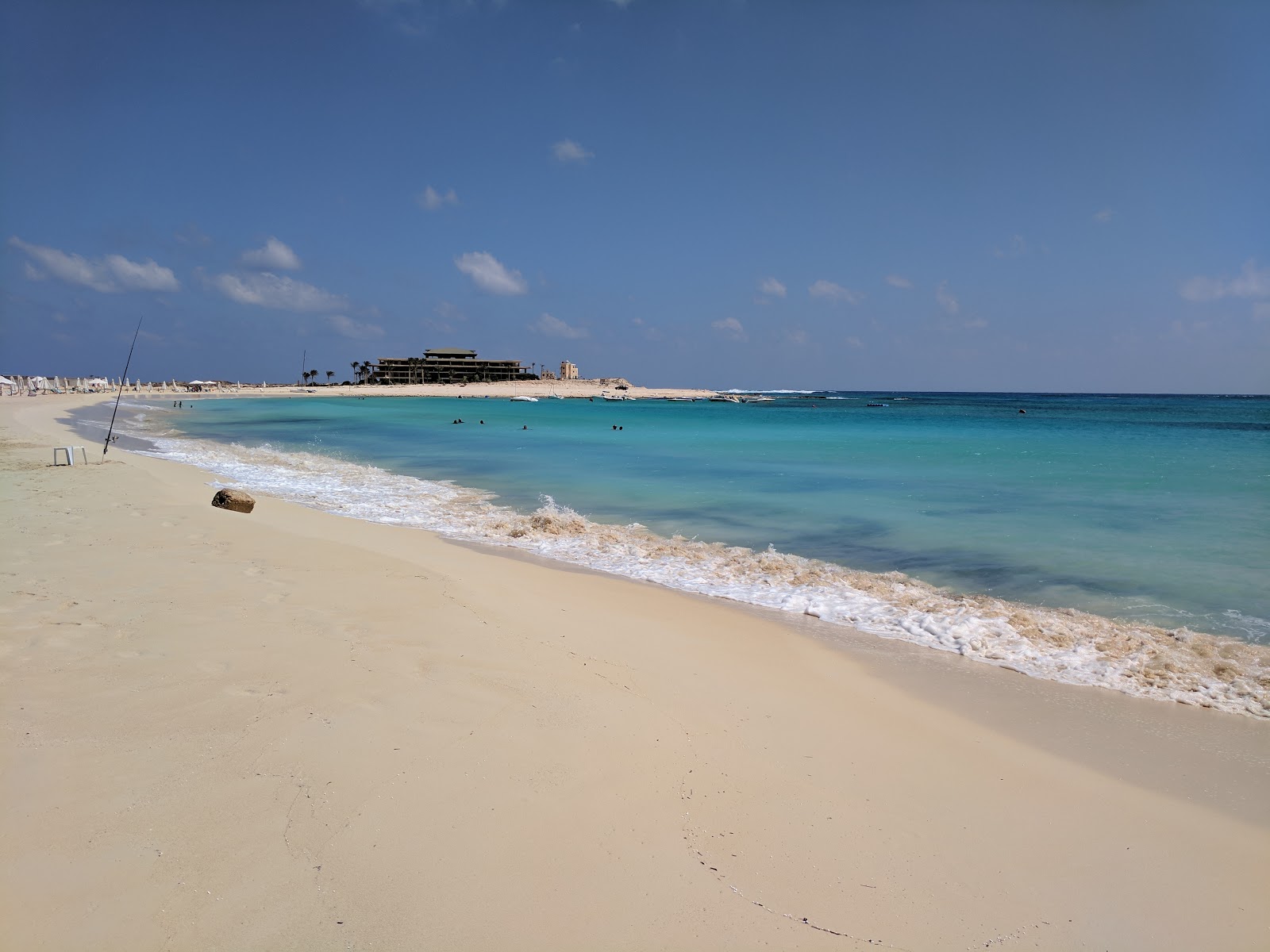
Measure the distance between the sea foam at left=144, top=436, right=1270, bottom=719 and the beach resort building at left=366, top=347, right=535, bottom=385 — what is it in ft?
384

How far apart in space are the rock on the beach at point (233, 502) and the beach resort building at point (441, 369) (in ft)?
391

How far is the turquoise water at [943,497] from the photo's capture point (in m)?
8.35

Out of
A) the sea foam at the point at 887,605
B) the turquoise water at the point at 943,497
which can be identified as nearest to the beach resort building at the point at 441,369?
the turquoise water at the point at 943,497

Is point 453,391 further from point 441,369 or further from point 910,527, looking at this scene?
point 910,527

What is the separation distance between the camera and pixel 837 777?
358 cm

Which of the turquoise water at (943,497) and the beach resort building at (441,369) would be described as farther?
the beach resort building at (441,369)

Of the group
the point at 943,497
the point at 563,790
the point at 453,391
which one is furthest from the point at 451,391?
the point at 563,790

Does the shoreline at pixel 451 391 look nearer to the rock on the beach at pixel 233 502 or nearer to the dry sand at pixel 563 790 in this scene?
the rock on the beach at pixel 233 502

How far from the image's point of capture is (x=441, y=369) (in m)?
126

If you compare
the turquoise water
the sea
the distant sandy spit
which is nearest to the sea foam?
the sea

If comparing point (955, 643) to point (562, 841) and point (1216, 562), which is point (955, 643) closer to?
point (562, 841)

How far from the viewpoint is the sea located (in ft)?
20.2

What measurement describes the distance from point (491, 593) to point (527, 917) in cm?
415

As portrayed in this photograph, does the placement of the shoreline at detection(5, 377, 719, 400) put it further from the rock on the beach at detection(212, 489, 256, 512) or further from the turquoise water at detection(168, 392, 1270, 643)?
the rock on the beach at detection(212, 489, 256, 512)
